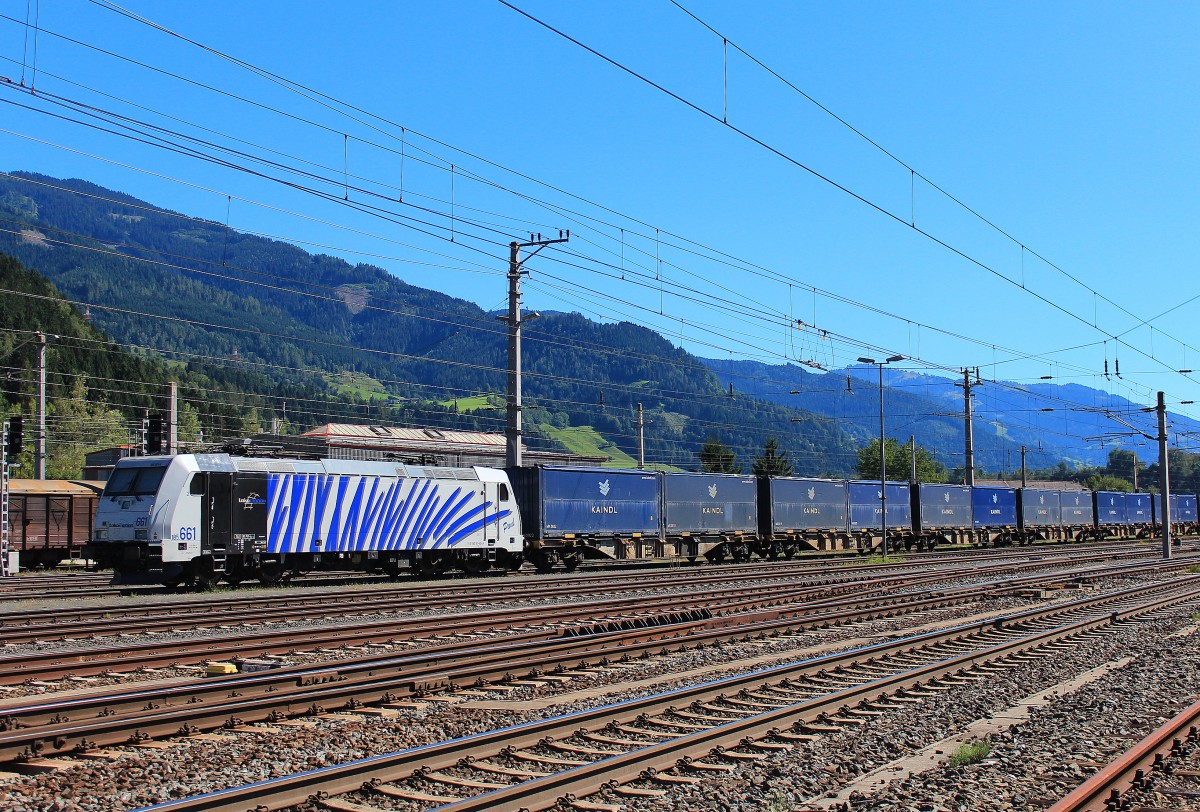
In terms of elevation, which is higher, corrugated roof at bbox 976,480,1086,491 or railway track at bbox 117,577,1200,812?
corrugated roof at bbox 976,480,1086,491

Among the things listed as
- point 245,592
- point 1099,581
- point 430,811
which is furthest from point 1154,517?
point 430,811

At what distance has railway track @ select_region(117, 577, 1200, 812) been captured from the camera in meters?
6.93

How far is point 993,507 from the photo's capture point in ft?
192

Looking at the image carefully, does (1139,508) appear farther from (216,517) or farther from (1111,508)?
(216,517)

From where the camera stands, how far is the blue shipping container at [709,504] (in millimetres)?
37906

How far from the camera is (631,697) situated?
1078 cm

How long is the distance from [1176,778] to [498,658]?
24.8 feet

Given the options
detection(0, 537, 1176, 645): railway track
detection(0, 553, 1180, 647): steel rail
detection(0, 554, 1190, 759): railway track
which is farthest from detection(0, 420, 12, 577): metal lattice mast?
detection(0, 554, 1190, 759): railway track

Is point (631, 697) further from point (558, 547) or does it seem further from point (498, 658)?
point (558, 547)

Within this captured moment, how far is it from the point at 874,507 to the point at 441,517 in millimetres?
25086

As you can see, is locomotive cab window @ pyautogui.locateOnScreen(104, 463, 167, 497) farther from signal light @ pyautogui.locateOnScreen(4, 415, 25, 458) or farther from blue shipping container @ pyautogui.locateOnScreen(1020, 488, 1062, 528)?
blue shipping container @ pyautogui.locateOnScreen(1020, 488, 1062, 528)

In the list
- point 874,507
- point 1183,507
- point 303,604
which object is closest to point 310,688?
point 303,604

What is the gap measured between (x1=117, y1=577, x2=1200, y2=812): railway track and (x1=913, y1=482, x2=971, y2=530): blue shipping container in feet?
128

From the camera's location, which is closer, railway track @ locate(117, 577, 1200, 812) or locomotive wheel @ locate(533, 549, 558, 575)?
railway track @ locate(117, 577, 1200, 812)
